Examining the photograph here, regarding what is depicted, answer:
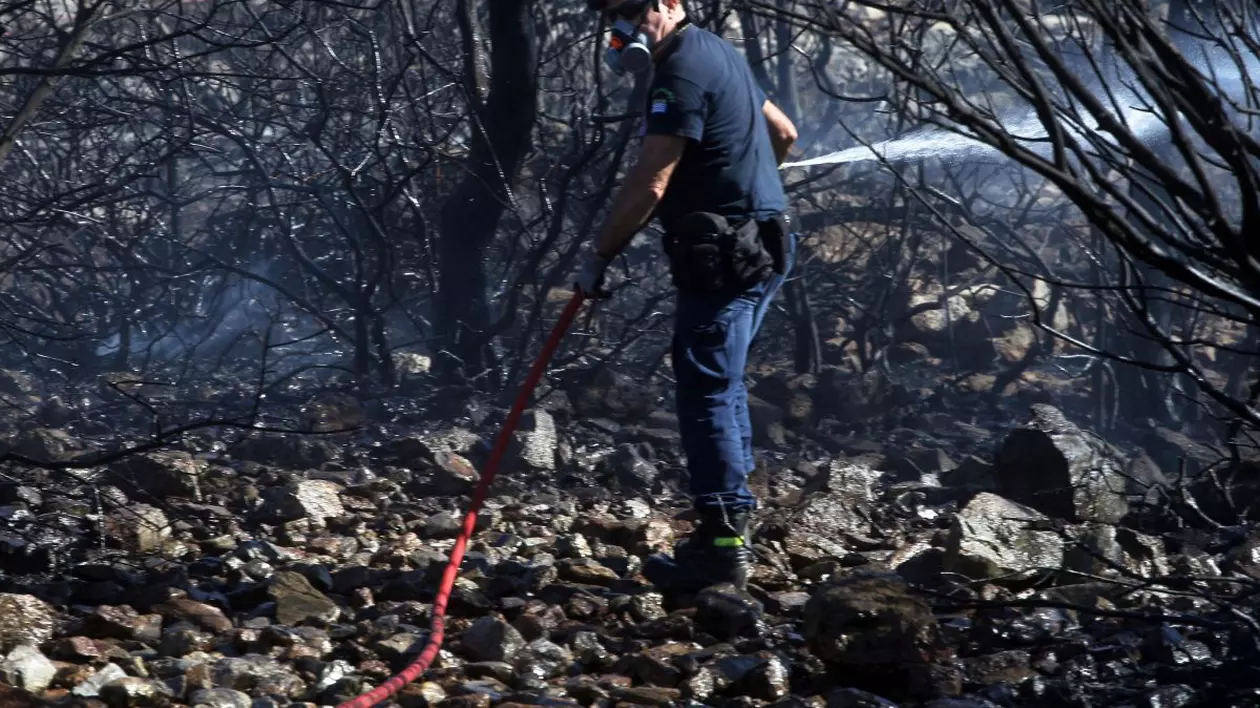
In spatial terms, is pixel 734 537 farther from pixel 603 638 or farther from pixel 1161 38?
pixel 1161 38

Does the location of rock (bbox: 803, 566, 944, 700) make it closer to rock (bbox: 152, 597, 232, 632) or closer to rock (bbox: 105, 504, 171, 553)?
rock (bbox: 152, 597, 232, 632)

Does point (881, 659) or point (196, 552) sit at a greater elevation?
point (196, 552)

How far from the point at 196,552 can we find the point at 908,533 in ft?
7.97

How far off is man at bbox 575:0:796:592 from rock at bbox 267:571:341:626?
939 millimetres

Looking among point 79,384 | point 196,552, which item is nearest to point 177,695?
point 196,552

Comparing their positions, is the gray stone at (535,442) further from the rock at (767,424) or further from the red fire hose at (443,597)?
the red fire hose at (443,597)

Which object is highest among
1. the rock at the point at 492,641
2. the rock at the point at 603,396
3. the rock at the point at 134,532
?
the rock at the point at 603,396

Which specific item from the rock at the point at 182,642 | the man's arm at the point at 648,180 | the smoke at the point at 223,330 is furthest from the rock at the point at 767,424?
the rock at the point at 182,642

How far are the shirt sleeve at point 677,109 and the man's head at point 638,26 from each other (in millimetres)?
118

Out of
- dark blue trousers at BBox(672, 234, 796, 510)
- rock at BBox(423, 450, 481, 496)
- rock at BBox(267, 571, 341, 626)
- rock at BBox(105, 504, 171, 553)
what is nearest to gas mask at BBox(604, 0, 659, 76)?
dark blue trousers at BBox(672, 234, 796, 510)

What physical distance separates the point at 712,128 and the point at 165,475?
2406 mm

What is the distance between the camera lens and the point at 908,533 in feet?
16.5

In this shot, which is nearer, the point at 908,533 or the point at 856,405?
the point at 908,533

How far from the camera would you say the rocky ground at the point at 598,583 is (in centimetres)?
319
